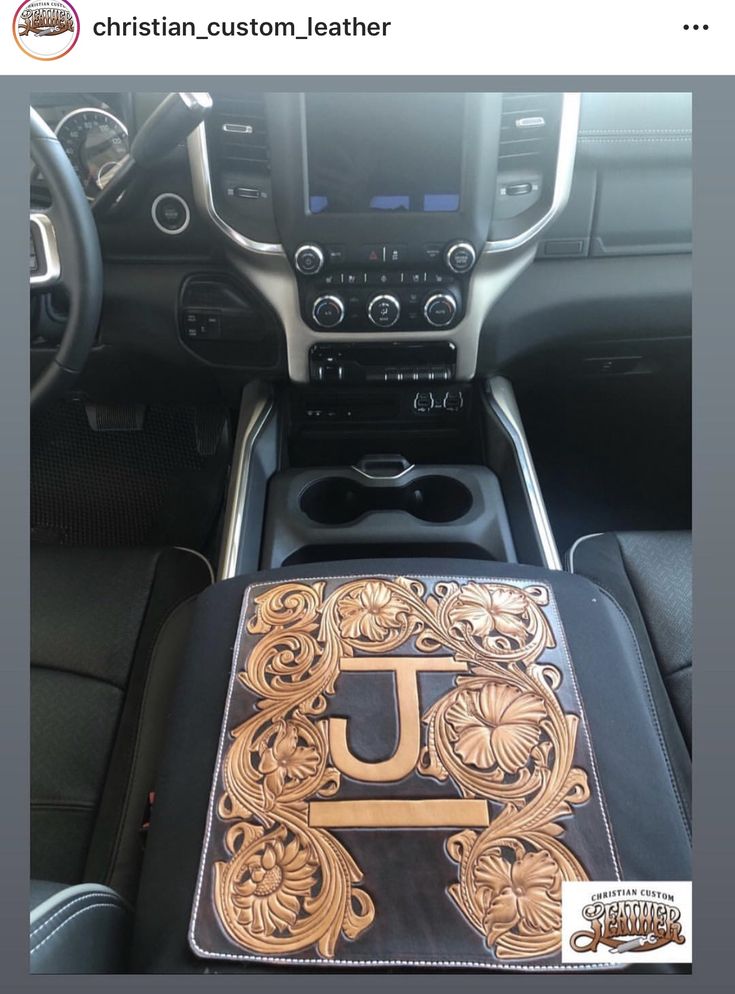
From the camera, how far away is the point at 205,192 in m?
0.82

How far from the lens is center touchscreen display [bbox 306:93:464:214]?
0.74m

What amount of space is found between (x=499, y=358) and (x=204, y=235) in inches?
15.6

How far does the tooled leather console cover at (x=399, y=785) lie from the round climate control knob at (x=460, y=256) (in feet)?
1.24

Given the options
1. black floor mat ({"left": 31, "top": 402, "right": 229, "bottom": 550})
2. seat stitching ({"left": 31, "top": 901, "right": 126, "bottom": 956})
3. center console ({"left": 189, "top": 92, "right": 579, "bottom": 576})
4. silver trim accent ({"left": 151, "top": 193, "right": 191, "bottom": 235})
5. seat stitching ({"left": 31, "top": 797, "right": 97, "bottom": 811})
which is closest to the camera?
seat stitching ({"left": 31, "top": 901, "right": 126, "bottom": 956})

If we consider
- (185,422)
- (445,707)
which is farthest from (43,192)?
(445,707)

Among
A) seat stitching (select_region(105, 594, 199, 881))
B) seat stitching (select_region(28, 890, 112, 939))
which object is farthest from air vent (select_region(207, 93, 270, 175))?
seat stitching (select_region(28, 890, 112, 939))

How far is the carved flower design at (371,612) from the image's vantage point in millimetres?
617

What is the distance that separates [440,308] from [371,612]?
39 cm

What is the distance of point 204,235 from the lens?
2.93 ft

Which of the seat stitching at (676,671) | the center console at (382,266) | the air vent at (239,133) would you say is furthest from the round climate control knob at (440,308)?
the seat stitching at (676,671)

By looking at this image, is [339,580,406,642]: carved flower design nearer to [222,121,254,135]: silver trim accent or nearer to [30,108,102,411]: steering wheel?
[30,108,102,411]: steering wheel
